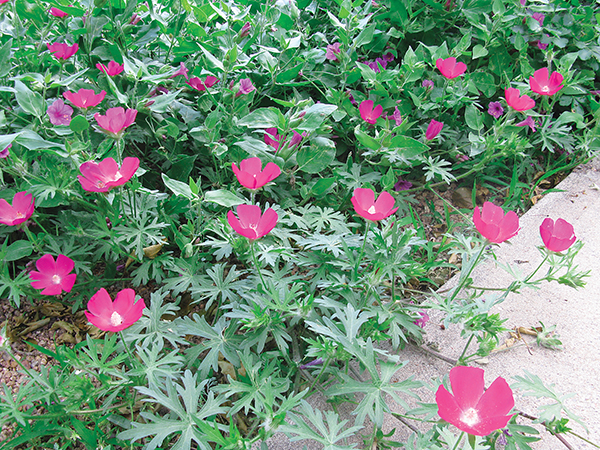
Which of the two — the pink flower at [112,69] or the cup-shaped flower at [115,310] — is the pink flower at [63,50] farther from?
the cup-shaped flower at [115,310]

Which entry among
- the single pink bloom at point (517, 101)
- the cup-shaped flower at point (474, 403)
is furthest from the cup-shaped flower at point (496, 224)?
the single pink bloom at point (517, 101)

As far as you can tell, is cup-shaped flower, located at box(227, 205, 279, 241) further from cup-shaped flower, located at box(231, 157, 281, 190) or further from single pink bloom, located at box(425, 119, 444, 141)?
single pink bloom, located at box(425, 119, 444, 141)

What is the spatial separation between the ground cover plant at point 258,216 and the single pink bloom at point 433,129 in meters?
0.01

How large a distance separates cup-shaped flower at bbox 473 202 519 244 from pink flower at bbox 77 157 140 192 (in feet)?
3.25

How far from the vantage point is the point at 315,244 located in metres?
1.44

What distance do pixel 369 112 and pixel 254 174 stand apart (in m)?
0.88

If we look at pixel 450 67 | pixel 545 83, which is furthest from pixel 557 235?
pixel 545 83

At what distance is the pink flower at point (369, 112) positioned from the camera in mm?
1944

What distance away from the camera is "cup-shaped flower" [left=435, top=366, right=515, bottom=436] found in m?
0.84

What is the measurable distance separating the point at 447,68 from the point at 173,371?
5.56 ft

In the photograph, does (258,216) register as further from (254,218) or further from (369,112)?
(369,112)

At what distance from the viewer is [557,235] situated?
128 cm

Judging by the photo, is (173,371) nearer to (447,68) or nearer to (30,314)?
(30,314)

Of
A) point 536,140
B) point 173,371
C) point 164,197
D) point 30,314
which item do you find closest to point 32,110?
point 164,197
